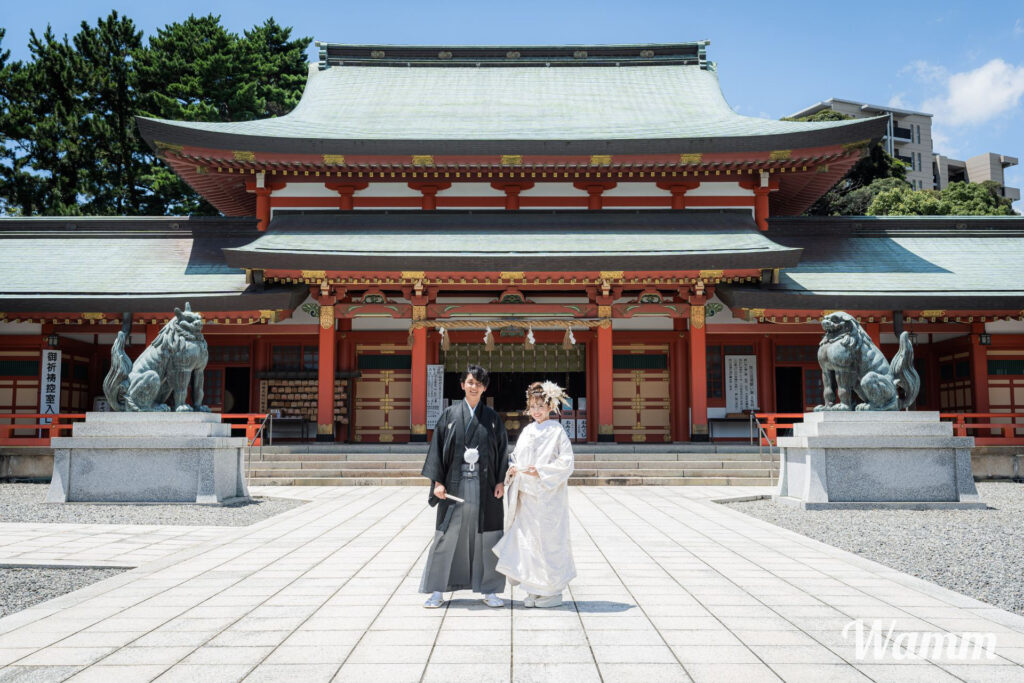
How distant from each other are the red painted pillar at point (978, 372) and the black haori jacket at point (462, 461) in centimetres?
1609

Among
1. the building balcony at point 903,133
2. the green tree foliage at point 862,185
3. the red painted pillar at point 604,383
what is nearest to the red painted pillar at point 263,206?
the red painted pillar at point 604,383

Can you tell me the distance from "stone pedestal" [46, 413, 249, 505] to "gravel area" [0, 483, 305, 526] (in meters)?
0.18

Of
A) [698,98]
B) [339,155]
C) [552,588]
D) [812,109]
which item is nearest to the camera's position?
[552,588]

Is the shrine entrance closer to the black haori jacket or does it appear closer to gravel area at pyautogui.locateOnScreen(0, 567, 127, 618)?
gravel area at pyautogui.locateOnScreen(0, 567, 127, 618)

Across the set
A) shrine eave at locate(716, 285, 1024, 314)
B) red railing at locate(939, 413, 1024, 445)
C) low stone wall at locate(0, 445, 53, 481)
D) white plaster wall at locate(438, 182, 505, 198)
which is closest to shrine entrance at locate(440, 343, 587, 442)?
white plaster wall at locate(438, 182, 505, 198)

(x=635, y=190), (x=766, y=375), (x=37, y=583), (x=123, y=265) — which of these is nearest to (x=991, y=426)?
(x=766, y=375)

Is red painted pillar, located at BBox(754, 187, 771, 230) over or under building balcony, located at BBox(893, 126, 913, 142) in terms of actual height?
under

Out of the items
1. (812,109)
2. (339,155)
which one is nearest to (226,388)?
(339,155)

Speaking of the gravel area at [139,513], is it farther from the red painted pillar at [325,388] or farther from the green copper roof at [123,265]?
the green copper roof at [123,265]

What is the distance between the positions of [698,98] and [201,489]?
1825 cm

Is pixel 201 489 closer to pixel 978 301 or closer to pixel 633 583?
pixel 633 583

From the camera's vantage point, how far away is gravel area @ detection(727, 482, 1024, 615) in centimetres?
639

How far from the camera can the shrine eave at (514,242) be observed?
54.4 feet

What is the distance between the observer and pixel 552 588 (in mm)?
5430
